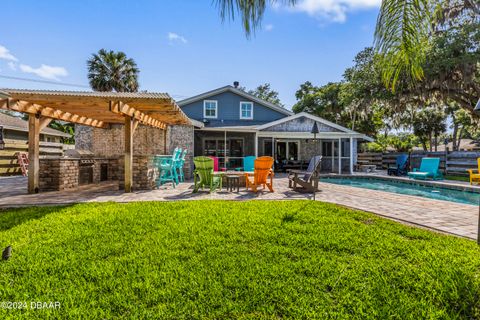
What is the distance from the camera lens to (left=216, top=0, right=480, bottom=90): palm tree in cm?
193

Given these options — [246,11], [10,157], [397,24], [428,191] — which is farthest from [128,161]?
[428,191]

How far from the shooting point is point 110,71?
19.9 m

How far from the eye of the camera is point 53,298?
2.12 meters

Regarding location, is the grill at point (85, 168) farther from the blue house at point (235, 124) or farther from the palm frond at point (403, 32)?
the palm frond at point (403, 32)

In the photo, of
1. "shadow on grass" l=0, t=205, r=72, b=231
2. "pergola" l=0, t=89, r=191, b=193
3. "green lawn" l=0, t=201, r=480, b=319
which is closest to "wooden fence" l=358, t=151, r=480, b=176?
"green lawn" l=0, t=201, r=480, b=319

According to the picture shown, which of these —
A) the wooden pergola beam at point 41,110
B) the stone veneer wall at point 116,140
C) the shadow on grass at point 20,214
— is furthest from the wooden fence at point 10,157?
the shadow on grass at point 20,214

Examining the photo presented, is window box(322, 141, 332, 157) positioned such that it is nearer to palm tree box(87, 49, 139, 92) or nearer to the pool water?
the pool water

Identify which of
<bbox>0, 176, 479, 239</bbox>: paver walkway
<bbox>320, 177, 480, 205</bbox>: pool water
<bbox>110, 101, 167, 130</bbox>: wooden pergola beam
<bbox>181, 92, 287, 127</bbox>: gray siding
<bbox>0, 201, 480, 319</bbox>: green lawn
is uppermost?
<bbox>181, 92, 287, 127</bbox>: gray siding

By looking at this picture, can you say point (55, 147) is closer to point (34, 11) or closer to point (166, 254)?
point (34, 11)

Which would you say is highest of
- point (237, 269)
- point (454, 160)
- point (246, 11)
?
point (246, 11)

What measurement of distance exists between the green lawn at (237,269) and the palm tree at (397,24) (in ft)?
6.59

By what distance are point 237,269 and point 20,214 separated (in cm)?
451

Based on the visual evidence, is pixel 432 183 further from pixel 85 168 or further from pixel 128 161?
pixel 85 168

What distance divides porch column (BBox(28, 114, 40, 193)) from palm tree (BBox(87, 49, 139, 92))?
45.9 feet
